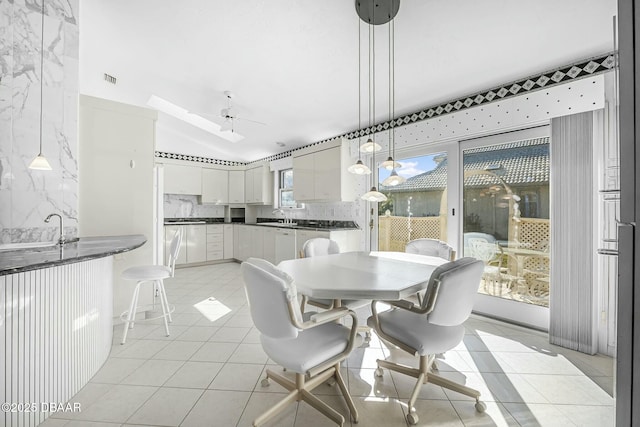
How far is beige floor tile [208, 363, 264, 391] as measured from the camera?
185 centimetres

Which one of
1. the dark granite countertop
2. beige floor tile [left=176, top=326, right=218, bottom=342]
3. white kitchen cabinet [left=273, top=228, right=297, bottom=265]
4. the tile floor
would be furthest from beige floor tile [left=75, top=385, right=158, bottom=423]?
white kitchen cabinet [left=273, top=228, right=297, bottom=265]

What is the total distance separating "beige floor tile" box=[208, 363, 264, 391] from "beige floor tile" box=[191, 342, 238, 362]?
0.48 feet

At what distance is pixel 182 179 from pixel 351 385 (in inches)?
218

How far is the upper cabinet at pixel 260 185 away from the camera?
241 inches

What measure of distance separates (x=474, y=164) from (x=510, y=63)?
1055 millimetres

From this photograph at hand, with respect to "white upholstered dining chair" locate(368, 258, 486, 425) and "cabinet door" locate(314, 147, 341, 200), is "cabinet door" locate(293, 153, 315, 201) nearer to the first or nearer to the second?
"cabinet door" locate(314, 147, 341, 200)

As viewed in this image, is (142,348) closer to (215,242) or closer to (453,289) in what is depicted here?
(453,289)

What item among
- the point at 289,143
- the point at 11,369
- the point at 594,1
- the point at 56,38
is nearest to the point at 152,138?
the point at 56,38

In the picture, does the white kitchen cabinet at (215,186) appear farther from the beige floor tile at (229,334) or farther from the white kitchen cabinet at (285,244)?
the beige floor tile at (229,334)

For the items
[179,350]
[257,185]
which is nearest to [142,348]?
[179,350]

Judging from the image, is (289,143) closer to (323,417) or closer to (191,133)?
(191,133)

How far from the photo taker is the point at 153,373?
6.54ft

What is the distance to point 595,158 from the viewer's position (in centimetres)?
226

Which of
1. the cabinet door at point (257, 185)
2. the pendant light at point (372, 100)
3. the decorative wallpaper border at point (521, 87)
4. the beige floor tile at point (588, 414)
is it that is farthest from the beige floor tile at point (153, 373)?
the cabinet door at point (257, 185)
